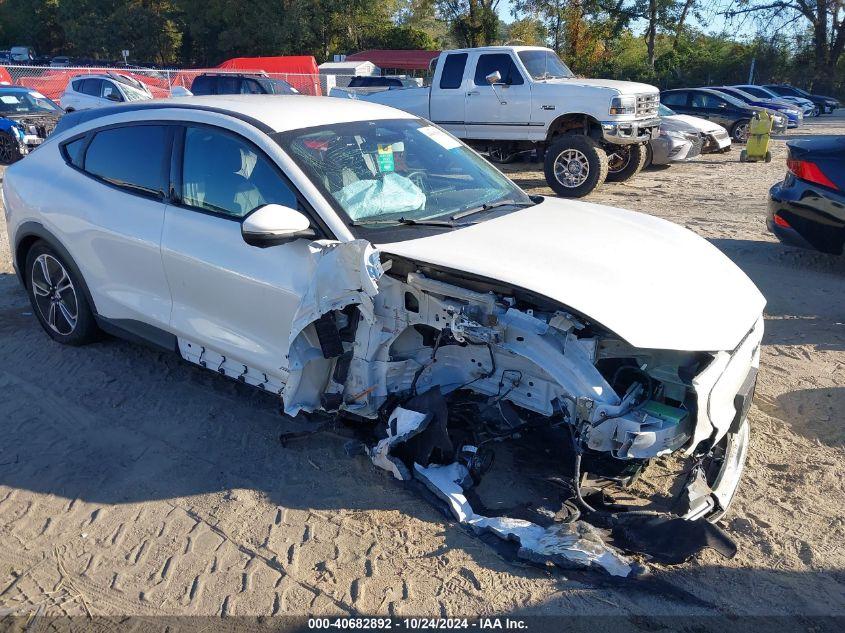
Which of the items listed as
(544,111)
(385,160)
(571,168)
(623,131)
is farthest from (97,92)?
(385,160)

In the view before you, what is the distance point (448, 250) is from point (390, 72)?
41.6 m

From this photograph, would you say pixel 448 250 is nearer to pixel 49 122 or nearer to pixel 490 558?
pixel 490 558

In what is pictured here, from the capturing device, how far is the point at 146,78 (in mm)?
25781

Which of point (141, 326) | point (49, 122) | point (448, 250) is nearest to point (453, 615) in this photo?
point (448, 250)

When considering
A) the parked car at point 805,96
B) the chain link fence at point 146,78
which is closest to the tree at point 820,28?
the parked car at point 805,96

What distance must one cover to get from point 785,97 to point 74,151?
29052mm

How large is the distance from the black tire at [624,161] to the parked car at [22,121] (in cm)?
1095

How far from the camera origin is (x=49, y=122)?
587 inches

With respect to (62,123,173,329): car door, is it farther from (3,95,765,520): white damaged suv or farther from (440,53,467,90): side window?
(440,53,467,90): side window

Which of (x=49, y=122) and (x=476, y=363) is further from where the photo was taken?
(x=49, y=122)

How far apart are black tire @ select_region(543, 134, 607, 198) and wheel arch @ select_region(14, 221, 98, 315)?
27.3 ft

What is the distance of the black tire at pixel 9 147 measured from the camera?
1410 cm

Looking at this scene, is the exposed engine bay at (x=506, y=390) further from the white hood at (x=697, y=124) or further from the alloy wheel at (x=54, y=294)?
the white hood at (x=697, y=124)

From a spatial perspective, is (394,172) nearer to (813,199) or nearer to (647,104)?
(813,199)
